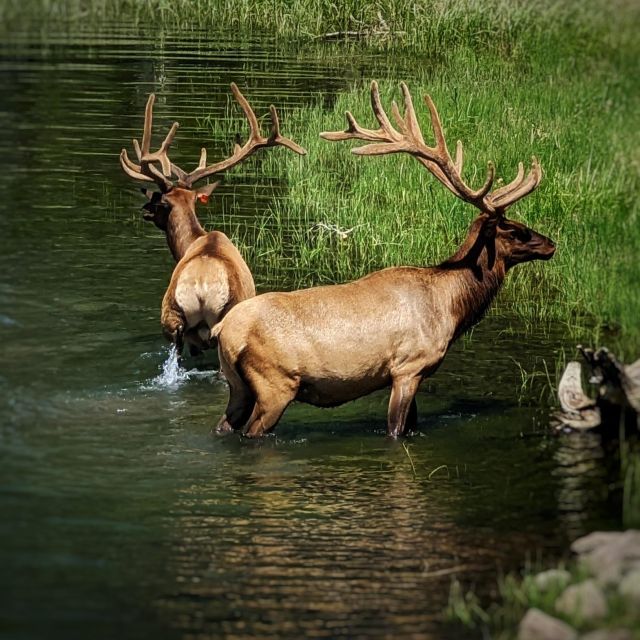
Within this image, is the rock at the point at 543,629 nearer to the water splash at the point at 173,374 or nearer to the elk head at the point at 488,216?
the elk head at the point at 488,216

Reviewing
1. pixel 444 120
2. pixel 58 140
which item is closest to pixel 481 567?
pixel 444 120

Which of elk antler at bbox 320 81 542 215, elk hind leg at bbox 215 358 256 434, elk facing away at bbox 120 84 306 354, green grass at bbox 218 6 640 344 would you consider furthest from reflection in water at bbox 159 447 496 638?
green grass at bbox 218 6 640 344

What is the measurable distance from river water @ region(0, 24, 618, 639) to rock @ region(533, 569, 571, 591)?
0.37 meters

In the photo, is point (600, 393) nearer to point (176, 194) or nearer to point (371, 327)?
point (371, 327)

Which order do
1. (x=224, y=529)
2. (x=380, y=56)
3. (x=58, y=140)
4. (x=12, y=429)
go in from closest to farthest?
(x=224, y=529)
(x=12, y=429)
(x=58, y=140)
(x=380, y=56)

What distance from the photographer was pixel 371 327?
949cm

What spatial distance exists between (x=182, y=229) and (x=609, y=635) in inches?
269

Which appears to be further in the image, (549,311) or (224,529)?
(549,311)

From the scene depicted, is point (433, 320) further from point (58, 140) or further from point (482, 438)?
point (58, 140)

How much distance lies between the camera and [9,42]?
27.6 m

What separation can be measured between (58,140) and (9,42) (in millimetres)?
8821

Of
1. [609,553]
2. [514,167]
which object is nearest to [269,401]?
[609,553]

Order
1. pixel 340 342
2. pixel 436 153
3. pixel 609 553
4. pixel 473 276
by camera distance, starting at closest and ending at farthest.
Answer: pixel 609 553, pixel 340 342, pixel 473 276, pixel 436 153

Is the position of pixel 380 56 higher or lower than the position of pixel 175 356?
higher
